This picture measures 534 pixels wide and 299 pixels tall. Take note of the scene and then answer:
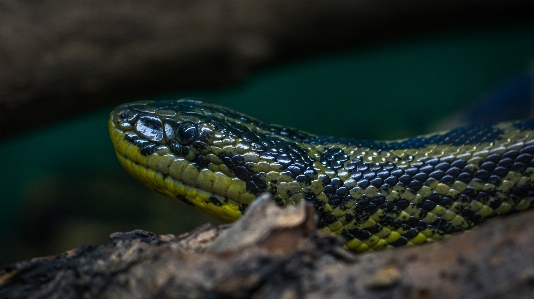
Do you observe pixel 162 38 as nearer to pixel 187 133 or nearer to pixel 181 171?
pixel 187 133

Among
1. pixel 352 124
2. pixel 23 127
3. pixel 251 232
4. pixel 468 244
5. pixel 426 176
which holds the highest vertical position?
pixel 352 124

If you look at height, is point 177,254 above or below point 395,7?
below

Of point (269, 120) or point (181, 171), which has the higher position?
point (269, 120)

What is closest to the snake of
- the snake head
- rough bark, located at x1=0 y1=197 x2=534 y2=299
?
the snake head

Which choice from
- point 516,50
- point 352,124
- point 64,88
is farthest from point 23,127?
point 516,50

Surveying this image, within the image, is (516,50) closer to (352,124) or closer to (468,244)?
(352,124)

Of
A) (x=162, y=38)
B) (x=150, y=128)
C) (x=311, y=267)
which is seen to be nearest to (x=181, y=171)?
(x=150, y=128)
